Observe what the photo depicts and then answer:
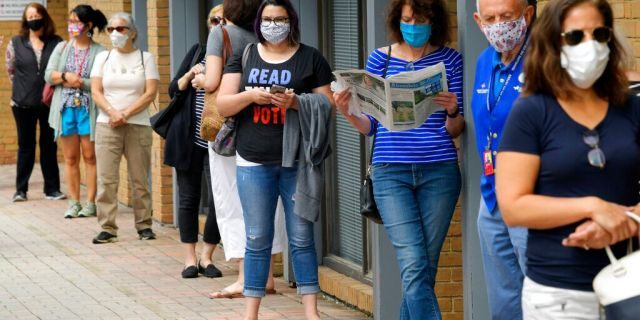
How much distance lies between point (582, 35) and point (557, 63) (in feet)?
0.36

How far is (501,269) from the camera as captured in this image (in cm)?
568

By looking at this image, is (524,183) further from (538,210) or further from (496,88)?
(496,88)

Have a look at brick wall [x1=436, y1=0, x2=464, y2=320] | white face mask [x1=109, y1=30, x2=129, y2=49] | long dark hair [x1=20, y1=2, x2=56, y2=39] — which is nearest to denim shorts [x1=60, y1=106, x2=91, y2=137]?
white face mask [x1=109, y1=30, x2=129, y2=49]

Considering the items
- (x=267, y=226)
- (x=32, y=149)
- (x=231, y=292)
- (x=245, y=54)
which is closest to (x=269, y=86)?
(x=245, y=54)

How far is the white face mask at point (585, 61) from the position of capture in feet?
13.8

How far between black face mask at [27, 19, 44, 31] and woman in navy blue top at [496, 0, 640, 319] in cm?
1096

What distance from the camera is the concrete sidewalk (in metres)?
8.77

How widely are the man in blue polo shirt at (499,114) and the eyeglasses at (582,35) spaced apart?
1270 millimetres

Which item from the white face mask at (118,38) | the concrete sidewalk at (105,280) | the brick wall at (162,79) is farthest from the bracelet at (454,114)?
the brick wall at (162,79)

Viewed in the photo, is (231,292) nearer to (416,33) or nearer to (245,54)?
(245,54)

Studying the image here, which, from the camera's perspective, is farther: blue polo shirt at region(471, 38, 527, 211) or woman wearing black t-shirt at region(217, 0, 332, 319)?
woman wearing black t-shirt at region(217, 0, 332, 319)

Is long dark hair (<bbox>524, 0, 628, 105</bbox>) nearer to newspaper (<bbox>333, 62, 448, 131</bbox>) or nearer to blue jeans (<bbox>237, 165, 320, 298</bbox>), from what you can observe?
newspaper (<bbox>333, 62, 448, 131</bbox>)

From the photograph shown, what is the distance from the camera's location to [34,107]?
15.3 meters

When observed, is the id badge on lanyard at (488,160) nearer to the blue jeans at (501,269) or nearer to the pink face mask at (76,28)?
the blue jeans at (501,269)
